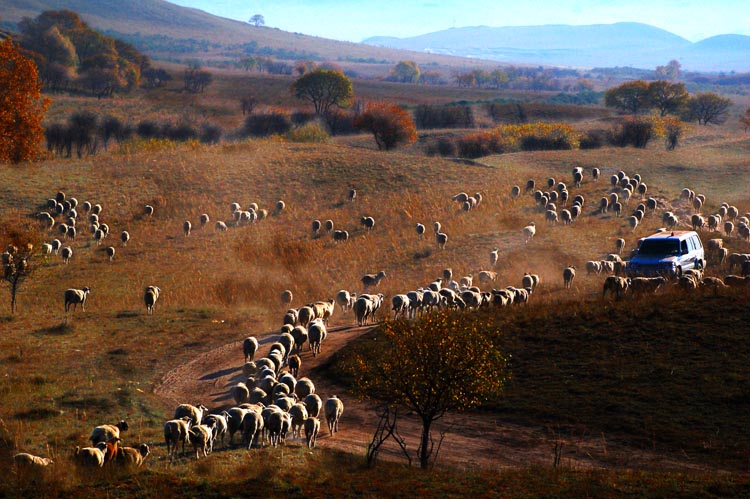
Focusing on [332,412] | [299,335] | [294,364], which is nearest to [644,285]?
[299,335]

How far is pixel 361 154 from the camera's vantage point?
72375 millimetres

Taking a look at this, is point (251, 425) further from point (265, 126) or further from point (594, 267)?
point (265, 126)

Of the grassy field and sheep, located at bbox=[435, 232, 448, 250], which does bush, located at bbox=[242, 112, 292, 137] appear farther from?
sheep, located at bbox=[435, 232, 448, 250]

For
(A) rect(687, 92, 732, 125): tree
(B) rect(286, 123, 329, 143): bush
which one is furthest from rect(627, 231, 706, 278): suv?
(A) rect(687, 92, 732, 125): tree

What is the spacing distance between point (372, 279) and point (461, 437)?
20.6 metres

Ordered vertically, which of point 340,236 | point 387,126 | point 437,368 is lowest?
point 340,236

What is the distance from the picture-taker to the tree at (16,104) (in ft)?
189

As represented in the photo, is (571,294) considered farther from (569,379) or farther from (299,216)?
(299,216)

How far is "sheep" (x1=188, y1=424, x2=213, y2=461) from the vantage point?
64.5 ft

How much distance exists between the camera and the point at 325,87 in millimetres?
129750

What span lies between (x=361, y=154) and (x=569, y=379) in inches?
1950

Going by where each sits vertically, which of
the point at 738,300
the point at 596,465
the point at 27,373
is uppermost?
the point at 738,300

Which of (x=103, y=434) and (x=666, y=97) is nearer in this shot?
(x=103, y=434)

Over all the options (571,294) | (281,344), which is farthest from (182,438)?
(571,294)
